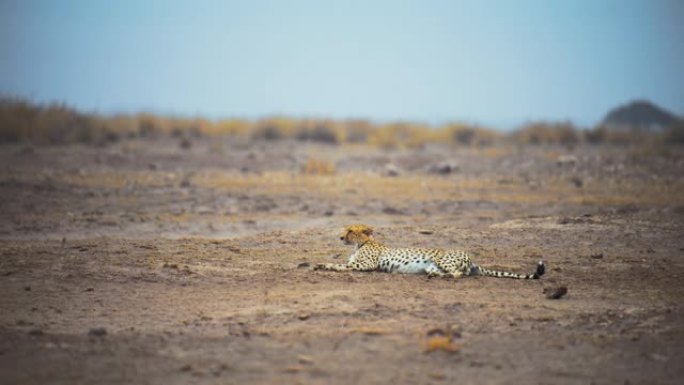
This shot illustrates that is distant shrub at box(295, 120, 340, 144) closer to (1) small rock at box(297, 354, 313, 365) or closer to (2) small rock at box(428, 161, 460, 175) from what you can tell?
(2) small rock at box(428, 161, 460, 175)

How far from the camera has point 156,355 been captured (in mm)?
7531

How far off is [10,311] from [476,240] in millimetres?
7796

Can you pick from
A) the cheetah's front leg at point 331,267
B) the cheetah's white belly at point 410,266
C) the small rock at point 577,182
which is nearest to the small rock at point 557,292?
the cheetah's white belly at point 410,266

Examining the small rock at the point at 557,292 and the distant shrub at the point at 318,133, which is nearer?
the small rock at the point at 557,292

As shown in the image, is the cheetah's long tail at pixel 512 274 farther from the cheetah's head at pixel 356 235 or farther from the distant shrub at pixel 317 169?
the distant shrub at pixel 317 169

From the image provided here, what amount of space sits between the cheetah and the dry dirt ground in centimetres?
20

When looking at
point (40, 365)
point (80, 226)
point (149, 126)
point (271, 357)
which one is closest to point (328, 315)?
point (271, 357)

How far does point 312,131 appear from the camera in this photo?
38.2m

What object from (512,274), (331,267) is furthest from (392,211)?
(512,274)

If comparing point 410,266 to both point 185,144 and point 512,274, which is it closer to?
point 512,274

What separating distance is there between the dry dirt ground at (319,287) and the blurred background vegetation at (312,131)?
10.6 m

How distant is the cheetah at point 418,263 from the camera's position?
10633mm

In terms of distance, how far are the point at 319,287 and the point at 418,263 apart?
5.17 ft

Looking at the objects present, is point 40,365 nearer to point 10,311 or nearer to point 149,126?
point 10,311
